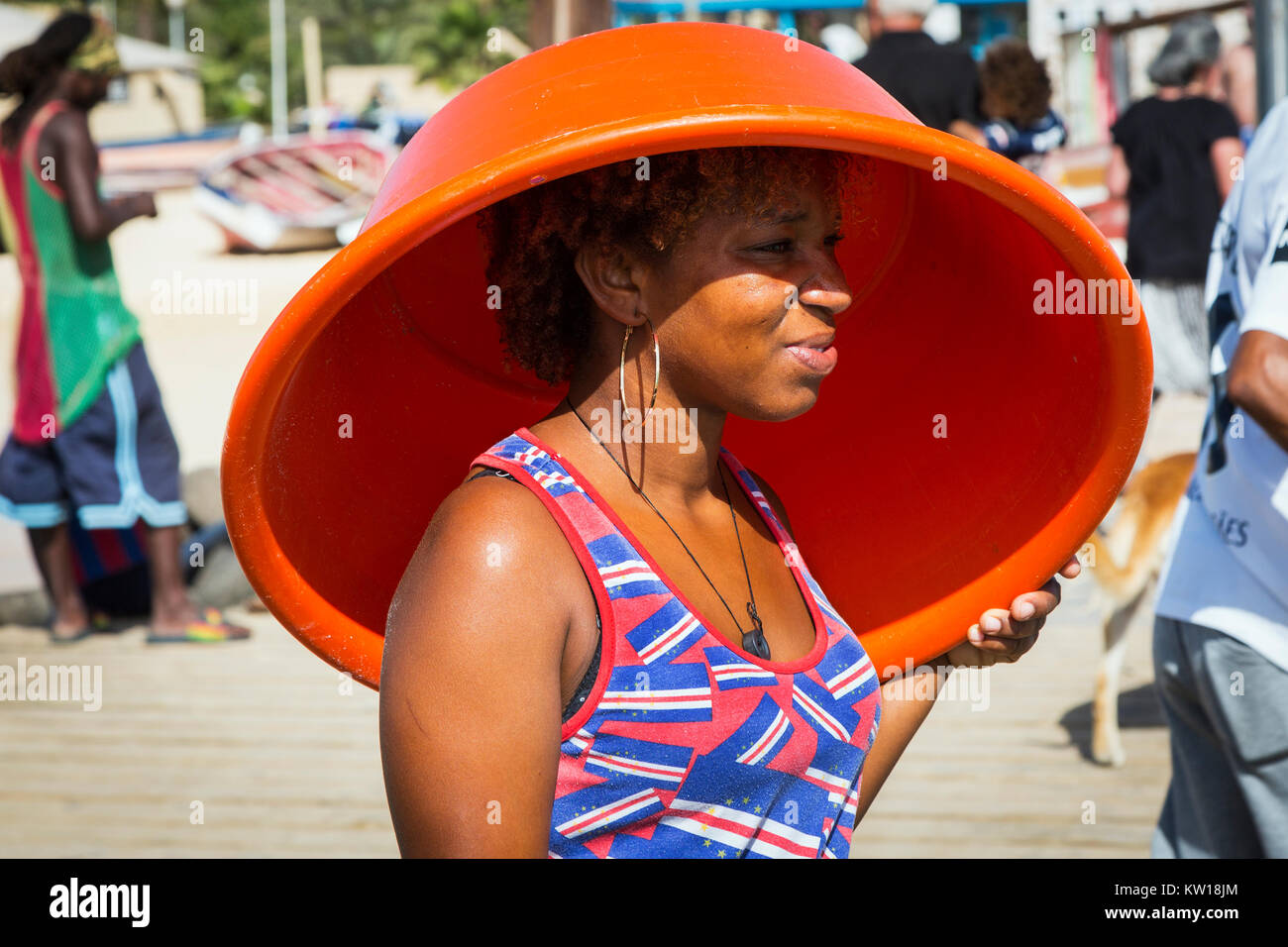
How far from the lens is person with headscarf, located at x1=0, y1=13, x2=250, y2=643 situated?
5.14 meters

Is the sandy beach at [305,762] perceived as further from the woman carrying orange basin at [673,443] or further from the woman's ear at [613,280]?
the woman's ear at [613,280]

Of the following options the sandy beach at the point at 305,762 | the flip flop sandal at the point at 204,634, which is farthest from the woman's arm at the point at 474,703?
the flip flop sandal at the point at 204,634

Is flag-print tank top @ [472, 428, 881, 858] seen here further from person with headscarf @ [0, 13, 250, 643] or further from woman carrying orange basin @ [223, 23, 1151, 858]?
person with headscarf @ [0, 13, 250, 643]

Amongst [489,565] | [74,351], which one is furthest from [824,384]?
[74,351]

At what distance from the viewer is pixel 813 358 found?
1.48 metres

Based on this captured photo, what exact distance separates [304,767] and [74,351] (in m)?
2.00

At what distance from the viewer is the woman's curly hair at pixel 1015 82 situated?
5504mm

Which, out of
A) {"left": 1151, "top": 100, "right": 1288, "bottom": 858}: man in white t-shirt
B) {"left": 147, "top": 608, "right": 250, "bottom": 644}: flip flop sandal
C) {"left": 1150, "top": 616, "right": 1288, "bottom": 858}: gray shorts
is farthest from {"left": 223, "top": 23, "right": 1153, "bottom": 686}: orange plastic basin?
{"left": 147, "top": 608, "right": 250, "bottom": 644}: flip flop sandal

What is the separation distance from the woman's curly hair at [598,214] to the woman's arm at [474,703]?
0.41 metres

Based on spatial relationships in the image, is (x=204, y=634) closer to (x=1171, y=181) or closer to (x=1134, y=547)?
(x=1134, y=547)
